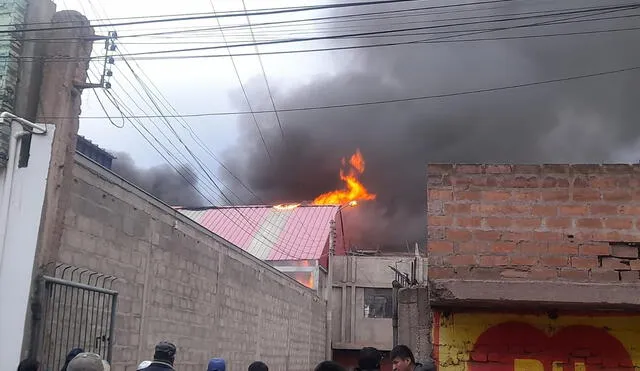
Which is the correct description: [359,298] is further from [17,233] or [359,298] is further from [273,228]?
[17,233]

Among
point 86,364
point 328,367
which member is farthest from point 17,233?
point 328,367

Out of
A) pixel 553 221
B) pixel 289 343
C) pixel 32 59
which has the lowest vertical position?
pixel 289 343

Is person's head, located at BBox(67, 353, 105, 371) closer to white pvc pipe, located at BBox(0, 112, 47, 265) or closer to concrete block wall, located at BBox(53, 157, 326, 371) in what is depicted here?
white pvc pipe, located at BBox(0, 112, 47, 265)

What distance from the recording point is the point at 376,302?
24.3 meters

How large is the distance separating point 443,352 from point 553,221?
112cm

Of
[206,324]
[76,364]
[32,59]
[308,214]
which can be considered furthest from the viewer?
[308,214]

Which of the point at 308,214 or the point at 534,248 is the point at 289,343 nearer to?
the point at 308,214

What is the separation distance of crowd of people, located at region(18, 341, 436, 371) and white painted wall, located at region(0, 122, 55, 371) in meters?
0.61

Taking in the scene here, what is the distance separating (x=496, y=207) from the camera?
4043mm

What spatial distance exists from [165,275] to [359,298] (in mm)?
16392

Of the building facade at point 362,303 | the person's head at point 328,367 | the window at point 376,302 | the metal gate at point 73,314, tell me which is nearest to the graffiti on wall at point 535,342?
the person's head at point 328,367

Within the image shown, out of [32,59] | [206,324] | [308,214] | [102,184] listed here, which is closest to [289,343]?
[206,324]

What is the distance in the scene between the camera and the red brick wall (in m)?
3.85

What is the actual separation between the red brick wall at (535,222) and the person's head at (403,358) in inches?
20.7
